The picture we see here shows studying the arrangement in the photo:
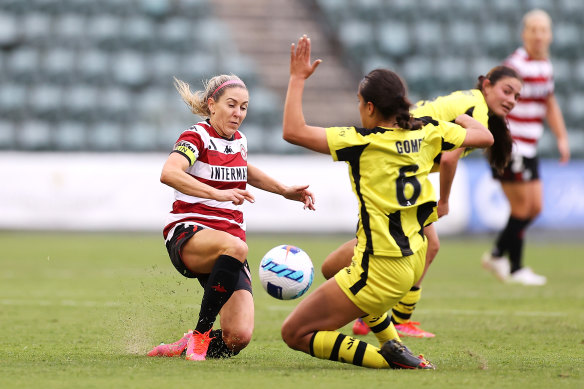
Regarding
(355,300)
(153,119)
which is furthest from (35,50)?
(355,300)

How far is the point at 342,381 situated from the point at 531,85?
6.09 metres

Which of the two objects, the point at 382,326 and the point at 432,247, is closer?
the point at 382,326

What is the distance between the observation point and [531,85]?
30.5 feet

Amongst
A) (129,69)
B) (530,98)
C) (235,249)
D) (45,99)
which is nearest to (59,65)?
(45,99)

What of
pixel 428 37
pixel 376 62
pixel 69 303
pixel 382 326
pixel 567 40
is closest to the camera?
pixel 382 326

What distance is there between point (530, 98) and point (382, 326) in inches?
210

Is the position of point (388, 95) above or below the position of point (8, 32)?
above

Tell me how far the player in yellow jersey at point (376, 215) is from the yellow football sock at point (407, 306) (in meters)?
1.47

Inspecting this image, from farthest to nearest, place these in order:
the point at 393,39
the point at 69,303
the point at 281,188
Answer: the point at 393,39 < the point at 69,303 < the point at 281,188

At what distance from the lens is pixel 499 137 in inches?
227

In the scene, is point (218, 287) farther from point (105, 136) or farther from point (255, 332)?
point (105, 136)

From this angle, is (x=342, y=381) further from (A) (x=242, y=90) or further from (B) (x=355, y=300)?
(A) (x=242, y=90)

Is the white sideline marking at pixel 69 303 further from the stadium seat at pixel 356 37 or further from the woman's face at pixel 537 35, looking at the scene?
the stadium seat at pixel 356 37

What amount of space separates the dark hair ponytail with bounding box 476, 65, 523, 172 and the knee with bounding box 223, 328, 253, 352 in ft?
6.41
